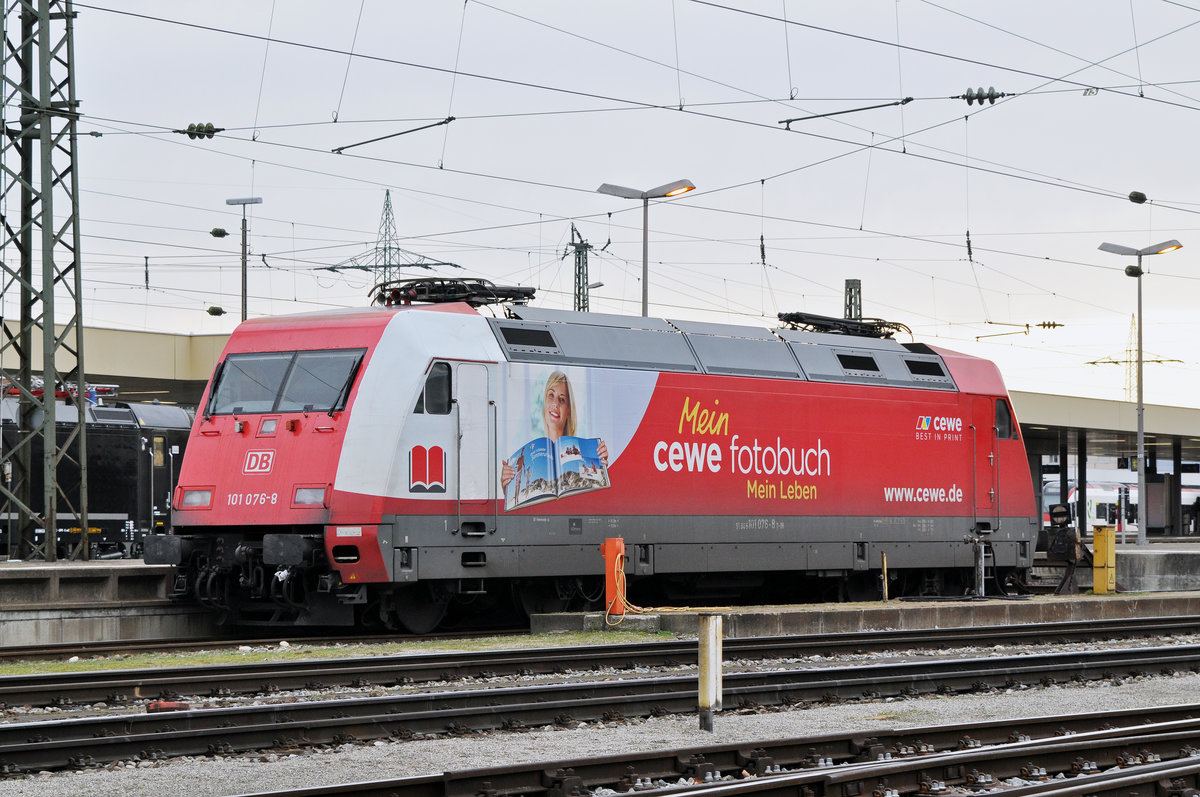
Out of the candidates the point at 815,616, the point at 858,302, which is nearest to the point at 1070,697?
the point at 815,616

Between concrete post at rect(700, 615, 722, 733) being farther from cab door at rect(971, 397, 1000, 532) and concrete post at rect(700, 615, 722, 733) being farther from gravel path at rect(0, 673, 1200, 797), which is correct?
cab door at rect(971, 397, 1000, 532)

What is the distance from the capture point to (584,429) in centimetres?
1864

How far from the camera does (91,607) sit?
1845 cm

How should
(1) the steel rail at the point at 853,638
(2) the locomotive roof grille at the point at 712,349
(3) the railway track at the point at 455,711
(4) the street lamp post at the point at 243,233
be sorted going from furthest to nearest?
1. (4) the street lamp post at the point at 243,233
2. (2) the locomotive roof grille at the point at 712,349
3. (1) the steel rail at the point at 853,638
4. (3) the railway track at the point at 455,711

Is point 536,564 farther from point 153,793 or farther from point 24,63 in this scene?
point 24,63

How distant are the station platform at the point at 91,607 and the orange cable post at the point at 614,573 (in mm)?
5395

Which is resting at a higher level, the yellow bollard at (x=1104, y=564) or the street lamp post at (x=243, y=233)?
the street lamp post at (x=243, y=233)

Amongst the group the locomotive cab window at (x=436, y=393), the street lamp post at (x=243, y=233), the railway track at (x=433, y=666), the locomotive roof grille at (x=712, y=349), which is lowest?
the railway track at (x=433, y=666)

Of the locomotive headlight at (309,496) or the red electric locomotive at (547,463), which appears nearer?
the locomotive headlight at (309,496)

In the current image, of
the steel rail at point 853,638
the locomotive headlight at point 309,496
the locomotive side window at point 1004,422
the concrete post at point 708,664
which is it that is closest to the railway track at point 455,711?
the concrete post at point 708,664

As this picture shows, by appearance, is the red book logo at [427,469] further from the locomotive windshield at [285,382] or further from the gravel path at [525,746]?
the gravel path at [525,746]

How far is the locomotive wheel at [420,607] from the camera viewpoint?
17.7m

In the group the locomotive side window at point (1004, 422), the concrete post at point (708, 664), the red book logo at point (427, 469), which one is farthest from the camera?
the locomotive side window at point (1004, 422)

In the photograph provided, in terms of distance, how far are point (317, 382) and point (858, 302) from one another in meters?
35.9
